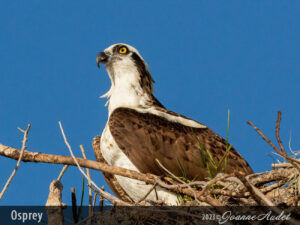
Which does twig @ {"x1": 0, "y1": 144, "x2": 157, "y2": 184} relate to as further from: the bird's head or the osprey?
the bird's head

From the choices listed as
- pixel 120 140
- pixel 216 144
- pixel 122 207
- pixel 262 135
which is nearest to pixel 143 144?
pixel 120 140

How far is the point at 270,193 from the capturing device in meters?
5.93

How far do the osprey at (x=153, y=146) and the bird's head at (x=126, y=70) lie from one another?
33 centimetres

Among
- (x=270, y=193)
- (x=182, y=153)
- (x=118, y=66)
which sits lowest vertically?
(x=270, y=193)

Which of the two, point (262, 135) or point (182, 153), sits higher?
point (182, 153)

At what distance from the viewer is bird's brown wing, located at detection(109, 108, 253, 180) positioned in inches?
286

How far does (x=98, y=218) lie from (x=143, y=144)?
1.89 meters

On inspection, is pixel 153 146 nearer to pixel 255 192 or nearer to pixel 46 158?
pixel 46 158

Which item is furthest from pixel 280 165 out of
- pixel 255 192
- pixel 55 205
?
pixel 55 205

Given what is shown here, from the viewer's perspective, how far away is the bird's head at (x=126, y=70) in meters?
9.01

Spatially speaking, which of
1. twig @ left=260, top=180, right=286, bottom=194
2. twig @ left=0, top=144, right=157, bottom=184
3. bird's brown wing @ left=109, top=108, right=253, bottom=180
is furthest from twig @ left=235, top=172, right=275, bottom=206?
bird's brown wing @ left=109, top=108, right=253, bottom=180

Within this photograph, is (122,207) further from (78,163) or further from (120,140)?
(120,140)

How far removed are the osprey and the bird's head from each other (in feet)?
1.10

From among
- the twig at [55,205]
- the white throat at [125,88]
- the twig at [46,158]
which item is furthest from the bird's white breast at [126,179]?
the twig at [55,205]
